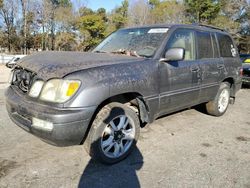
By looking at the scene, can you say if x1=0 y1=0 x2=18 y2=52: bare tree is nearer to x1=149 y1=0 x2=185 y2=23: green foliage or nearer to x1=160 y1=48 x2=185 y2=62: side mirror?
x1=149 y1=0 x2=185 y2=23: green foliage

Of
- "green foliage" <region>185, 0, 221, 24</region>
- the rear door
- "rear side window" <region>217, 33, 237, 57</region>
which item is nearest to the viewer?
the rear door

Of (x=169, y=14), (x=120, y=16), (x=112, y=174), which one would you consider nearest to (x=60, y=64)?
(x=112, y=174)

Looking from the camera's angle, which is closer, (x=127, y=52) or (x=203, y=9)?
(x=127, y=52)

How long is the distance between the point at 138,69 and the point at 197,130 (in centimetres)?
204

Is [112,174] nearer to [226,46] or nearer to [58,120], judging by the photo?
[58,120]

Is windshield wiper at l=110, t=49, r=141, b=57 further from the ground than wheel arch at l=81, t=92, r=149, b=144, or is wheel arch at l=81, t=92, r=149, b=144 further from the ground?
windshield wiper at l=110, t=49, r=141, b=57

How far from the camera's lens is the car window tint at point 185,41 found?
12.7 feet

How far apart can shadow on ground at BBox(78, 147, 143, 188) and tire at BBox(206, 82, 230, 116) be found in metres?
2.56

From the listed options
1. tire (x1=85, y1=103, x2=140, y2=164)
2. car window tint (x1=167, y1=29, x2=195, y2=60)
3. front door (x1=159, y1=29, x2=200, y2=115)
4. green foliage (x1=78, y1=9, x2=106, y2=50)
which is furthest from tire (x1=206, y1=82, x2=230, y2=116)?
green foliage (x1=78, y1=9, x2=106, y2=50)

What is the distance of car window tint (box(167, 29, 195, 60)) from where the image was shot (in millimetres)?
3879

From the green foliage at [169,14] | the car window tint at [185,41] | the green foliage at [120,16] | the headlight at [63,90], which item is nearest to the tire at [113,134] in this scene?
the headlight at [63,90]

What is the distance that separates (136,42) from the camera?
396 centimetres

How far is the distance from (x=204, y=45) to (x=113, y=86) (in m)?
2.53

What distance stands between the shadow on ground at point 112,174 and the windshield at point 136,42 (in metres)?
Answer: 1.59
